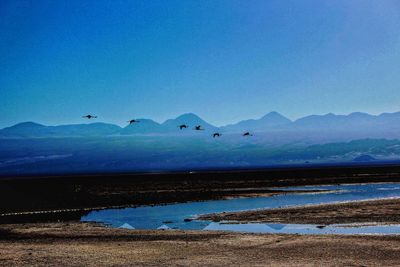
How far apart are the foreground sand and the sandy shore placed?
8587 mm

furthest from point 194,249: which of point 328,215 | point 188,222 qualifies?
point 328,215

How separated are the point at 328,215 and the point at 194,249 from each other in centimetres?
1772

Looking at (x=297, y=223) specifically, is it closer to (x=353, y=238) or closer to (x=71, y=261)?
(x=353, y=238)

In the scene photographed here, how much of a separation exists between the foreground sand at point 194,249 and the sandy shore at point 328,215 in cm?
859

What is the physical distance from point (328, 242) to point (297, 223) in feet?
31.6

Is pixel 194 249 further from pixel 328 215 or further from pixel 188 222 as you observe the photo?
pixel 328 215

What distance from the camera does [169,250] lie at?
23609mm

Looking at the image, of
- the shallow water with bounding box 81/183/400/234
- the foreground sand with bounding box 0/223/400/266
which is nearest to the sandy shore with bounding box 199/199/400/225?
the shallow water with bounding box 81/183/400/234

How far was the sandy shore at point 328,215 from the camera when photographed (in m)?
34.9

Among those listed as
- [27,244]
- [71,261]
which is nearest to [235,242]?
[71,261]

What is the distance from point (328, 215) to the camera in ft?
124

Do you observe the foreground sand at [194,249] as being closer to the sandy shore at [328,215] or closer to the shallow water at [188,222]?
the shallow water at [188,222]

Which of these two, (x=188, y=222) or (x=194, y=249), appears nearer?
(x=194, y=249)

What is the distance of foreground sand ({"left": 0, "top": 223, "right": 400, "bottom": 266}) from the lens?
66.7 ft
